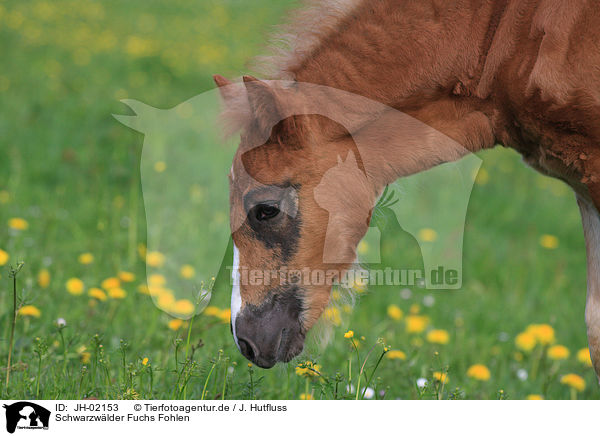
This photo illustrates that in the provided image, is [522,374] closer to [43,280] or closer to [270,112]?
[270,112]

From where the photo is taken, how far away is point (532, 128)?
2.52 metres

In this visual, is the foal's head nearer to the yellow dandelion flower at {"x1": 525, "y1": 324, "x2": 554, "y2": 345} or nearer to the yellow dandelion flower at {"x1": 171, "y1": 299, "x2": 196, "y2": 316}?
the yellow dandelion flower at {"x1": 171, "y1": 299, "x2": 196, "y2": 316}

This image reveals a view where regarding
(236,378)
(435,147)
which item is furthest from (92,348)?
(435,147)

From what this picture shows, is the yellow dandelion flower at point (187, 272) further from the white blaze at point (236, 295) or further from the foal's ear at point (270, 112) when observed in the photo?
the foal's ear at point (270, 112)

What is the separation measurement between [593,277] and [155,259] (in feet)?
8.32

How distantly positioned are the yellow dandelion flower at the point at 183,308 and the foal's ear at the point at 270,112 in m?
1.30

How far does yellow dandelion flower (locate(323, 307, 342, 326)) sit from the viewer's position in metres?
2.88

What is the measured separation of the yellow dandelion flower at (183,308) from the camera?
344cm

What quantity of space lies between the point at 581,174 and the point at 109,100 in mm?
5712

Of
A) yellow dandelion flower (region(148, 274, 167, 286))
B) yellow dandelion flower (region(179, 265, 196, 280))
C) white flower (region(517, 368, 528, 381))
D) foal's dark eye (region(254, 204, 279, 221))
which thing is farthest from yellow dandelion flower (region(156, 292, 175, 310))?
white flower (region(517, 368, 528, 381))

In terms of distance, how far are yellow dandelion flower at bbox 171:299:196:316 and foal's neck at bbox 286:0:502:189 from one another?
147cm

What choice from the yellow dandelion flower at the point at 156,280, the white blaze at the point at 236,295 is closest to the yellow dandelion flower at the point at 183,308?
the yellow dandelion flower at the point at 156,280

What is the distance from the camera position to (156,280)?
12.4 feet
